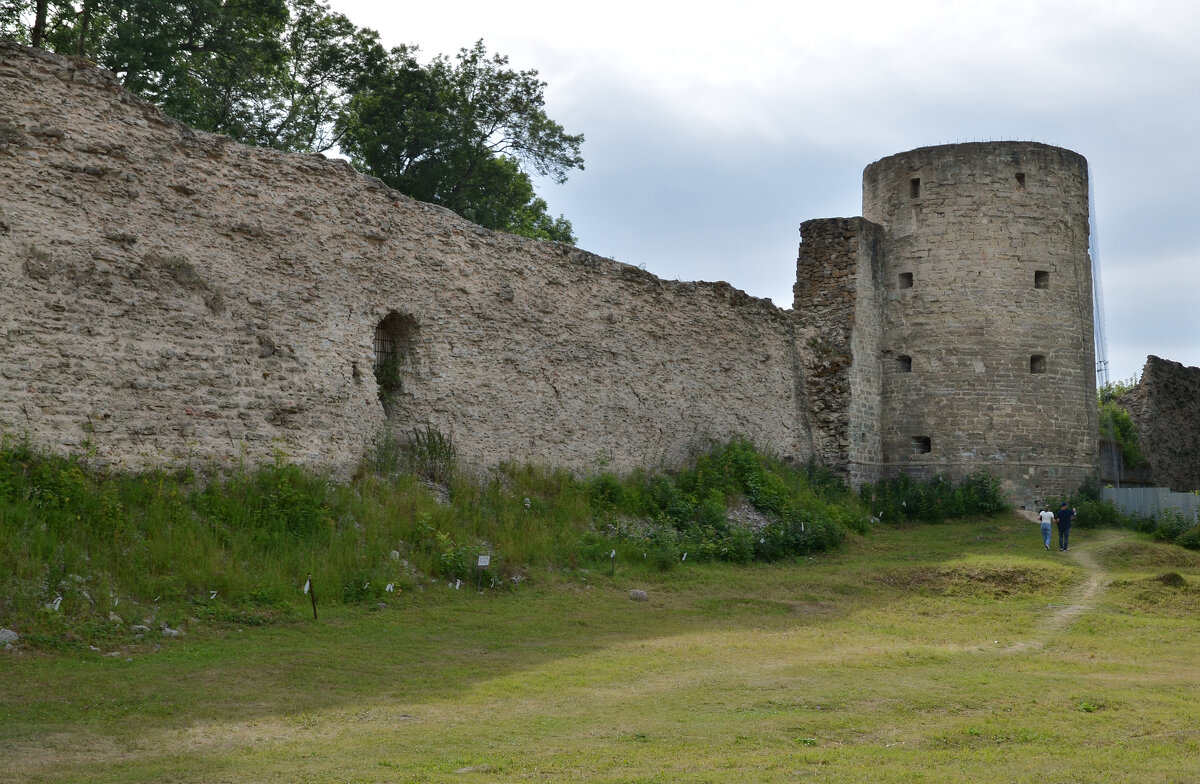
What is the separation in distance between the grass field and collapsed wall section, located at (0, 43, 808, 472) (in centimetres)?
256

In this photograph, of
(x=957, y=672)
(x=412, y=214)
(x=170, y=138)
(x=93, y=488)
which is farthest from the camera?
(x=412, y=214)

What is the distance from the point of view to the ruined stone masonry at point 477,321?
1036 centimetres

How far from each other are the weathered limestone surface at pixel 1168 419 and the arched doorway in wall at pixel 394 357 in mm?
17478

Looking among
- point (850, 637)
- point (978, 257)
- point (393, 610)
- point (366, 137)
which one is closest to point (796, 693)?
point (850, 637)

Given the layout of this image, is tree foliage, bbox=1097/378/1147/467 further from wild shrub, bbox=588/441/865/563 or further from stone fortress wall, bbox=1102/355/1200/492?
wild shrub, bbox=588/441/865/563

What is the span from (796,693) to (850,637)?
2.92 m

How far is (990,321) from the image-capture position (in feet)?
66.2

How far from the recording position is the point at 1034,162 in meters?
20.7

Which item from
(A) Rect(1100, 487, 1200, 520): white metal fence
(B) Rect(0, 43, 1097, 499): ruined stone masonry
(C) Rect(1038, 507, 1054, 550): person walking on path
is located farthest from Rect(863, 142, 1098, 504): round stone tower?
(C) Rect(1038, 507, 1054, 550): person walking on path

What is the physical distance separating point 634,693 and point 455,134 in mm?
21646

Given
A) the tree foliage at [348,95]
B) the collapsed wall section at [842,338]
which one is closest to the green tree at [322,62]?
the tree foliage at [348,95]

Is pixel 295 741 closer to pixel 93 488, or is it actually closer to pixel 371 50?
pixel 93 488

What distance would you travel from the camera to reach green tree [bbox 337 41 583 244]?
88.4ft

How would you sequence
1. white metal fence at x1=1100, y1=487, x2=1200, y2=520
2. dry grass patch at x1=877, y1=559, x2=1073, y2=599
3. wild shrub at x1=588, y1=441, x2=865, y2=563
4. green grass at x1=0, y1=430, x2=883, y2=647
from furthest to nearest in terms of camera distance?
white metal fence at x1=1100, y1=487, x2=1200, y2=520 → wild shrub at x1=588, y1=441, x2=865, y2=563 → dry grass patch at x1=877, y1=559, x2=1073, y2=599 → green grass at x1=0, y1=430, x2=883, y2=647
